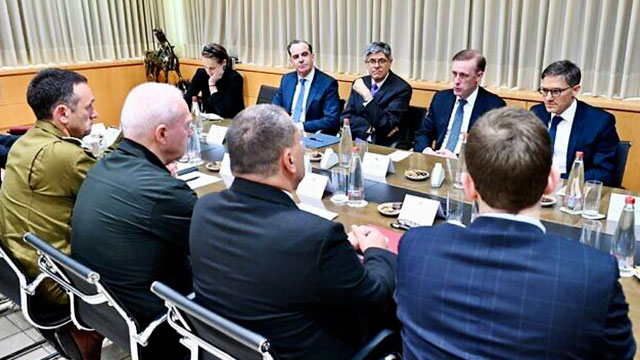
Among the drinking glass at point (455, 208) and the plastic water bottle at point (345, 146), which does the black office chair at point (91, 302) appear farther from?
the plastic water bottle at point (345, 146)

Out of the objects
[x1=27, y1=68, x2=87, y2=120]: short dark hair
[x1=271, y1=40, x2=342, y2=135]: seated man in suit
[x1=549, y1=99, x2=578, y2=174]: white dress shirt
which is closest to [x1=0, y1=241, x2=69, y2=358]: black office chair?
[x1=27, y1=68, x2=87, y2=120]: short dark hair

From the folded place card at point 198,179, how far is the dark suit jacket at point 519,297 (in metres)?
1.54

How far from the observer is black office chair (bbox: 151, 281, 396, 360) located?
1.13 meters

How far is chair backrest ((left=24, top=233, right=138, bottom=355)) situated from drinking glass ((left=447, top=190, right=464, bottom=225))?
1.14 meters

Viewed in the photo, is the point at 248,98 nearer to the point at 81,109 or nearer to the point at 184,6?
the point at 184,6

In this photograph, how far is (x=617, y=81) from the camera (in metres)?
3.60

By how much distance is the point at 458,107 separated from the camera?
3188mm

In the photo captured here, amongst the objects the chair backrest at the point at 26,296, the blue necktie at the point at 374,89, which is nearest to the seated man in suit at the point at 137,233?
the chair backrest at the point at 26,296

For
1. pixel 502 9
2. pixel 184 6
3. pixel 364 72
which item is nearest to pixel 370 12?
pixel 364 72

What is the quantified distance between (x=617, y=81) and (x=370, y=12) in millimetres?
2063

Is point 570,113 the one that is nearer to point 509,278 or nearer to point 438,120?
point 438,120

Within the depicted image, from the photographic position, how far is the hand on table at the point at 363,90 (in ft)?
12.0

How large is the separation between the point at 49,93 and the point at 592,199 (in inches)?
84.7

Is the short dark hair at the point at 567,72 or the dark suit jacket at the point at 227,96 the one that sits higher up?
the short dark hair at the point at 567,72
